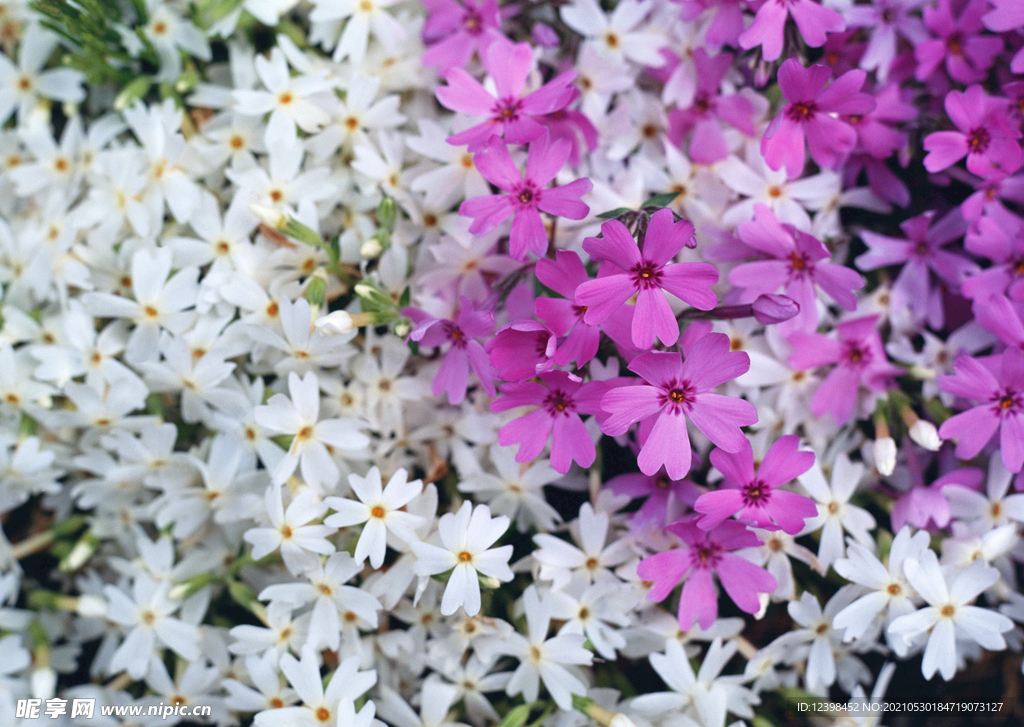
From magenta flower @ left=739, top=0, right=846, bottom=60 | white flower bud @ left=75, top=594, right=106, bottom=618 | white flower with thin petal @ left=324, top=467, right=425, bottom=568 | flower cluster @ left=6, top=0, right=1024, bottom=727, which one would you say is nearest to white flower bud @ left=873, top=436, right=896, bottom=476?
flower cluster @ left=6, top=0, right=1024, bottom=727

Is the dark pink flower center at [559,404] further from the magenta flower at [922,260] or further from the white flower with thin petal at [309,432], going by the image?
the magenta flower at [922,260]

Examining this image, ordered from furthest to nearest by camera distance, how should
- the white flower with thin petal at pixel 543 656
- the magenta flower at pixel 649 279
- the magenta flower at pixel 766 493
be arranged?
the white flower with thin petal at pixel 543 656 → the magenta flower at pixel 766 493 → the magenta flower at pixel 649 279

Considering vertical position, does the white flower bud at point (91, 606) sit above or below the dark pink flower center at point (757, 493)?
below

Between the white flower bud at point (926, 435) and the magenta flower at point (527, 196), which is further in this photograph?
the white flower bud at point (926, 435)

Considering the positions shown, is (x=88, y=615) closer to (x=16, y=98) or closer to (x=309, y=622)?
(x=309, y=622)

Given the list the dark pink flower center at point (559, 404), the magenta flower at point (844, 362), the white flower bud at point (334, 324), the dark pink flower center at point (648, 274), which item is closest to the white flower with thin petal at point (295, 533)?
the white flower bud at point (334, 324)

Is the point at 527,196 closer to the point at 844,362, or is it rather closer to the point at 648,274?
the point at 648,274

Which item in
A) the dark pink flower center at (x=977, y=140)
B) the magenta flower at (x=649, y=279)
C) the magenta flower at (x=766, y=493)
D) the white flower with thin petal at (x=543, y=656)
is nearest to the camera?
the magenta flower at (x=649, y=279)
